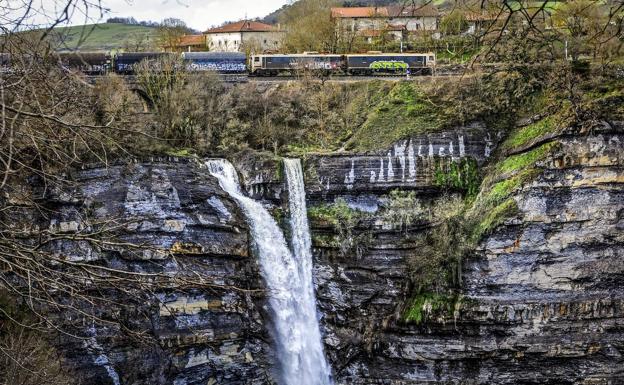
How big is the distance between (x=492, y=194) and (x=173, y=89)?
14.0 m

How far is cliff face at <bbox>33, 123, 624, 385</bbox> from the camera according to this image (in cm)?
2291

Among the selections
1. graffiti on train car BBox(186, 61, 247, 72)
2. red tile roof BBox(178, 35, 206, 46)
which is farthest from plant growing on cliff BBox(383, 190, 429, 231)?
red tile roof BBox(178, 35, 206, 46)

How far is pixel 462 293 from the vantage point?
2381 centimetres

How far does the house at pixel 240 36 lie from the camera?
47531 mm

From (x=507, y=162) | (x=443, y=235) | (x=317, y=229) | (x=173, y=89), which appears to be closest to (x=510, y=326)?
(x=443, y=235)

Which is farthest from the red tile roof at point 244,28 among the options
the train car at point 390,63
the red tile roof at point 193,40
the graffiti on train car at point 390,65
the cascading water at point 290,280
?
the cascading water at point 290,280

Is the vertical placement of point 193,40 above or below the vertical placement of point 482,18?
above

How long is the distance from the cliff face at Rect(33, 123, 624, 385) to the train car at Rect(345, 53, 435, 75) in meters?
10.3

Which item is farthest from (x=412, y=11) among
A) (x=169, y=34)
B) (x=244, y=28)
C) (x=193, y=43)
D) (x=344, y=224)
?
(x=193, y=43)

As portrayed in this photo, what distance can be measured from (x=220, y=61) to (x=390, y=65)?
8446 millimetres

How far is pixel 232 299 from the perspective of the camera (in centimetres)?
2338

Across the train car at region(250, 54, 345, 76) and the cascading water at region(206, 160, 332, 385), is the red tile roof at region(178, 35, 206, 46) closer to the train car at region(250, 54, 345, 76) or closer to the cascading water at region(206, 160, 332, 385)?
the train car at region(250, 54, 345, 76)

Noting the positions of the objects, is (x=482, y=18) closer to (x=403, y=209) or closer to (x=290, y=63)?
(x=403, y=209)

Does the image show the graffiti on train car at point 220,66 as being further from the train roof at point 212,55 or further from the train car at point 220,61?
the train roof at point 212,55
